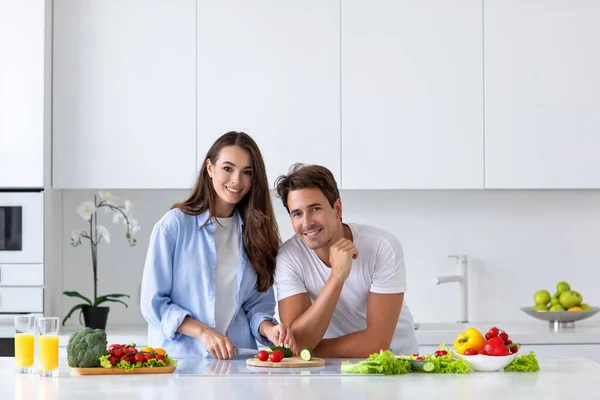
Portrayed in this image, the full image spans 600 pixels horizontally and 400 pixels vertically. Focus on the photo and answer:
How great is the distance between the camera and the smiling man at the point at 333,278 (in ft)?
8.70

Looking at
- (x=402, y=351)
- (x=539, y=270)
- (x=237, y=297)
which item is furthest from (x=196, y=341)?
(x=539, y=270)

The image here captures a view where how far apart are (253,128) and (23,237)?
1.10 metres

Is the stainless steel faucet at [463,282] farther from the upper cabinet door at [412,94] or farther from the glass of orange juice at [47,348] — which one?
the glass of orange juice at [47,348]

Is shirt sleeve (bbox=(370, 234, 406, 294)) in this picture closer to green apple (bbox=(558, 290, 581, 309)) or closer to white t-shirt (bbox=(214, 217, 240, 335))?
white t-shirt (bbox=(214, 217, 240, 335))

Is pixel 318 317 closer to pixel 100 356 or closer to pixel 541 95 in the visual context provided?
pixel 100 356

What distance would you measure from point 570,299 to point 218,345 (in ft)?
6.67

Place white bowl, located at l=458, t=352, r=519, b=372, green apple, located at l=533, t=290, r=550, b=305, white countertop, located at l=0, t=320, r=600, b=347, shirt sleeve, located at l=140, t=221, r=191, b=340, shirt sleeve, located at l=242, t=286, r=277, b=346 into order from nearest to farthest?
white bowl, located at l=458, t=352, r=519, b=372 → shirt sleeve, located at l=140, t=221, r=191, b=340 → shirt sleeve, located at l=242, t=286, r=277, b=346 → white countertop, located at l=0, t=320, r=600, b=347 → green apple, located at l=533, t=290, r=550, b=305

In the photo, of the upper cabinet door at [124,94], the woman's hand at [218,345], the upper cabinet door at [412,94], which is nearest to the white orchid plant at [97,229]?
the upper cabinet door at [124,94]

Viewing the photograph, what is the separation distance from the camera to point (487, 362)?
2312mm

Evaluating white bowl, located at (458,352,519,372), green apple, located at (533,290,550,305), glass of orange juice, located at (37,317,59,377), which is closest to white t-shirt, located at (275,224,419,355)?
white bowl, located at (458,352,519,372)

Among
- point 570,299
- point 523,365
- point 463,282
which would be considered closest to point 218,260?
point 523,365

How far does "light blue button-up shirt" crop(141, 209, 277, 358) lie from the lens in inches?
107

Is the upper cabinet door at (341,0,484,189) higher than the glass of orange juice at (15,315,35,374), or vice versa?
the upper cabinet door at (341,0,484,189)

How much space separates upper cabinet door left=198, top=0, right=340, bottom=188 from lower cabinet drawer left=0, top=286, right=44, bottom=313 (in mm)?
932
